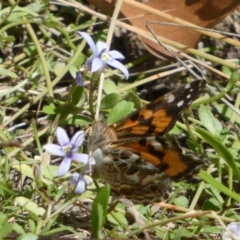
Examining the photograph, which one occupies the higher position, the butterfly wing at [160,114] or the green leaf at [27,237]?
the butterfly wing at [160,114]

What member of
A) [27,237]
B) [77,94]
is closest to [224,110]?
[77,94]

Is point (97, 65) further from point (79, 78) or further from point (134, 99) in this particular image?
point (134, 99)

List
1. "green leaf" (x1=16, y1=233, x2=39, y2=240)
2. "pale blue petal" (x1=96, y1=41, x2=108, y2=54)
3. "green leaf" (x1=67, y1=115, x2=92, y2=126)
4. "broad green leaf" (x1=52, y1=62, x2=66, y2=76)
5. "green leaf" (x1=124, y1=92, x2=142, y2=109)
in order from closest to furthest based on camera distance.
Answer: "green leaf" (x1=16, y1=233, x2=39, y2=240), "pale blue petal" (x1=96, y1=41, x2=108, y2=54), "green leaf" (x1=67, y1=115, x2=92, y2=126), "green leaf" (x1=124, y1=92, x2=142, y2=109), "broad green leaf" (x1=52, y1=62, x2=66, y2=76)

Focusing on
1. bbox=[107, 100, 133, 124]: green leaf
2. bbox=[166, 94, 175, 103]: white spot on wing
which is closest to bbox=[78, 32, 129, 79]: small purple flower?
bbox=[107, 100, 133, 124]: green leaf

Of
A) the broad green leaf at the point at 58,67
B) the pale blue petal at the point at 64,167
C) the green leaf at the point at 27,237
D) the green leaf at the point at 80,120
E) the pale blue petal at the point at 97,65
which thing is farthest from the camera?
the broad green leaf at the point at 58,67

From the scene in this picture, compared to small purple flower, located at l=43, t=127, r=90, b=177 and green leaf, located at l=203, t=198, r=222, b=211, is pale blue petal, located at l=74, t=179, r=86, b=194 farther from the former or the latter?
green leaf, located at l=203, t=198, r=222, b=211

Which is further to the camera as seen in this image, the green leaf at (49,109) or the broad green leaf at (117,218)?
the green leaf at (49,109)

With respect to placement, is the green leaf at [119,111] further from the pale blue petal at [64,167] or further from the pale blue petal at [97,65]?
the pale blue petal at [64,167]

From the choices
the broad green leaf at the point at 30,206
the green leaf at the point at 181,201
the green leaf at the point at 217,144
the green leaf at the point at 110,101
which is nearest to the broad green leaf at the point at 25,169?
the broad green leaf at the point at 30,206
